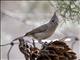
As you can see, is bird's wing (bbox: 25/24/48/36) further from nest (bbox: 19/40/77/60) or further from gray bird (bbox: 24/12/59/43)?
nest (bbox: 19/40/77/60)

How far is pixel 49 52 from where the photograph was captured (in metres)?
1.03

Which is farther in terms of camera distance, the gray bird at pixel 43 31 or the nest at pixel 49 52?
the gray bird at pixel 43 31

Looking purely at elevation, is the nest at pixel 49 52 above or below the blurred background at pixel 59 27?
below

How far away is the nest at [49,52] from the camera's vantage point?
1021mm

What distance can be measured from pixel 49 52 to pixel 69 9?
1.04ft

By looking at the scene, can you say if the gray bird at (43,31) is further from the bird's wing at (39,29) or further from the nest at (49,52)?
the nest at (49,52)

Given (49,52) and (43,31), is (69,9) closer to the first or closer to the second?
(43,31)

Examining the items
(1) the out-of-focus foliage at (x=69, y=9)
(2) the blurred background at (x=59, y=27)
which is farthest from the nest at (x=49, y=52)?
(1) the out-of-focus foliage at (x=69, y=9)

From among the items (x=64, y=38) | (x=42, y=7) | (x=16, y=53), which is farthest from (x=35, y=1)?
(x=64, y=38)

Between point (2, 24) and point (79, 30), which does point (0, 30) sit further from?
point (79, 30)

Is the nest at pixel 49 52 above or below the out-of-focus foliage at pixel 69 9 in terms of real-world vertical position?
below

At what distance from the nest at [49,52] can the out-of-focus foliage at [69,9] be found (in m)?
0.22

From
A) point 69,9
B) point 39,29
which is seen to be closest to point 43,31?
point 39,29

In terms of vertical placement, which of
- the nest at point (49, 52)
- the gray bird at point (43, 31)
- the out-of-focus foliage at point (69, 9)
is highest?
the out-of-focus foliage at point (69, 9)
